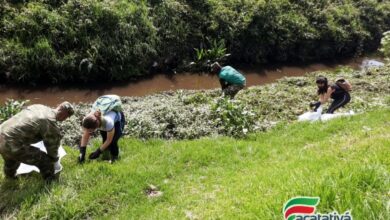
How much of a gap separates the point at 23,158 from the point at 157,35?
1119 centimetres

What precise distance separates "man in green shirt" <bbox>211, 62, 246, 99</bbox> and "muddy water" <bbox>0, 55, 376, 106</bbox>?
408 centimetres

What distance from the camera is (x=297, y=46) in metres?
20.7

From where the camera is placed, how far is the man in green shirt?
37.5 ft

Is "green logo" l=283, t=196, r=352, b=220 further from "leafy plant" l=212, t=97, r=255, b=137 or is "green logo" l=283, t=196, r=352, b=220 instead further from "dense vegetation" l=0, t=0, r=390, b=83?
"dense vegetation" l=0, t=0, r=390, b=83

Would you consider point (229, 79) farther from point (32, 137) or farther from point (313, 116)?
point (32, 137)

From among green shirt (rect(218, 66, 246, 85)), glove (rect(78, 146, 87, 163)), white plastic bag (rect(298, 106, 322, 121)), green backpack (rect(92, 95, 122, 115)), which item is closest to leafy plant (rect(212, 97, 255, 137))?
green shirt (rect(218, 66, 246, 85))

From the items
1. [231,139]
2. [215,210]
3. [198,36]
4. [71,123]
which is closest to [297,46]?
[198,36]

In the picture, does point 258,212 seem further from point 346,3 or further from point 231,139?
point 346,3

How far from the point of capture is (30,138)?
6.37 metres

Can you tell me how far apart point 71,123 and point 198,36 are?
9.66 m

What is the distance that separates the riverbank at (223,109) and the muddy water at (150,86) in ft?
5.03

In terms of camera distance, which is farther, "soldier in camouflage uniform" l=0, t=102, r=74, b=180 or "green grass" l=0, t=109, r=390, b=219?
"soldier in camouflage uniform" l=0, t=102, r=74, b=180

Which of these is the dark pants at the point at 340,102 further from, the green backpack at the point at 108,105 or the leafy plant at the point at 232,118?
the green backpack at the point at 108,105

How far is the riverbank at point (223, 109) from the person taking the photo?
9.70 m
